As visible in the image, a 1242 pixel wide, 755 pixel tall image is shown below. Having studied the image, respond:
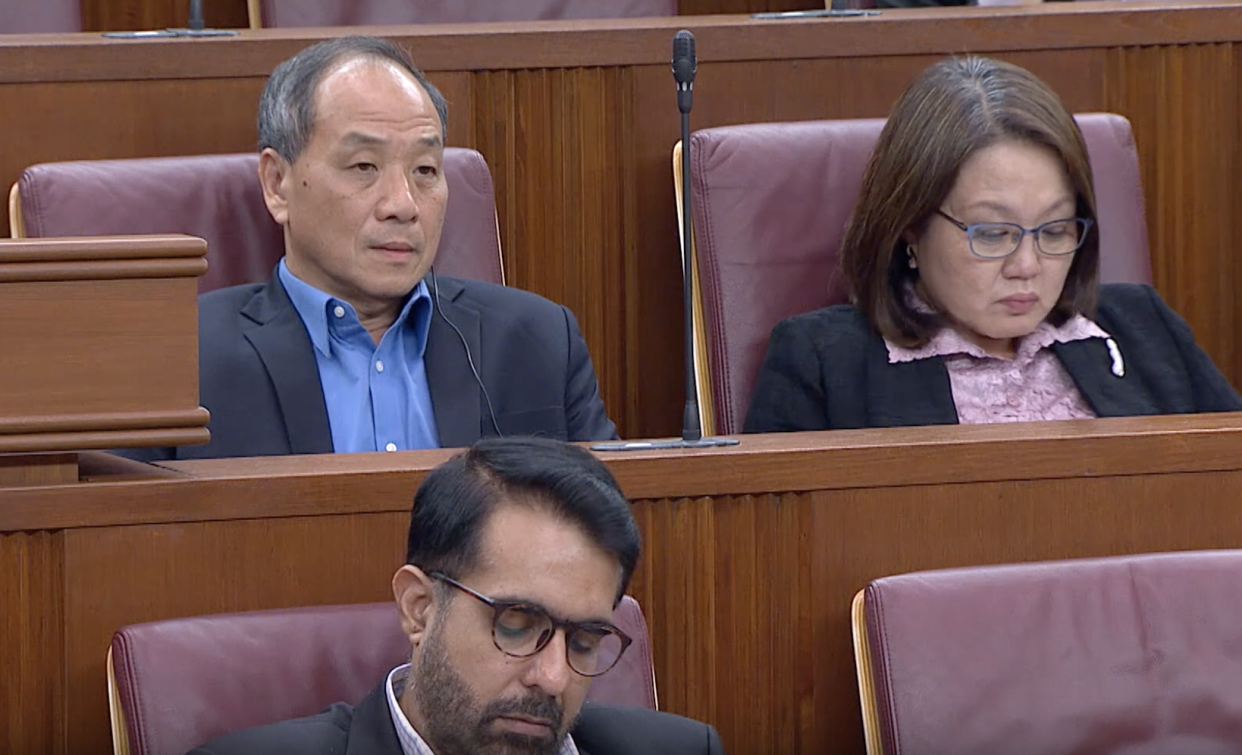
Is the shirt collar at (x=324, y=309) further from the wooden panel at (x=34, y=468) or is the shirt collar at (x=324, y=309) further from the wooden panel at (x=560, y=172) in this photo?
the wooden panel at (x=34, y=468)

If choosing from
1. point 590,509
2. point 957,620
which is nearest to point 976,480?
point 957,620

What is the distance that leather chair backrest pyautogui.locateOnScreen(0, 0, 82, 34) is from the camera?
148 centimetres

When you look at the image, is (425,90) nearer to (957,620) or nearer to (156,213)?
(156,213)

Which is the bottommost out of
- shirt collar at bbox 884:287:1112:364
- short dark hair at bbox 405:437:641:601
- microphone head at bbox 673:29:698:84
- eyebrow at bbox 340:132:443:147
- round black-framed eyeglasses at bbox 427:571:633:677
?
round black-framed eyeglasses at bbox 427:571:633:677

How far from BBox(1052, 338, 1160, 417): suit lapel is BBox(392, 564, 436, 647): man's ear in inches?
20.8

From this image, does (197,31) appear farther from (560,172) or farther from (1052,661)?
(1052,661)

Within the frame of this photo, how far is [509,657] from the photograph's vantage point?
715 mm

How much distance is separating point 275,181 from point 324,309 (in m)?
0.09

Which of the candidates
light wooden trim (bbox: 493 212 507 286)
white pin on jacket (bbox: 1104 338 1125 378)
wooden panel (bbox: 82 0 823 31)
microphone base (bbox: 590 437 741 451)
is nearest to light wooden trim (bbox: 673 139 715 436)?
light wooden trim (bbox: 493 212 507 286)

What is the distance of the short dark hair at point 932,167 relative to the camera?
45.5 inches

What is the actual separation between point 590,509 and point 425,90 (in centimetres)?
48

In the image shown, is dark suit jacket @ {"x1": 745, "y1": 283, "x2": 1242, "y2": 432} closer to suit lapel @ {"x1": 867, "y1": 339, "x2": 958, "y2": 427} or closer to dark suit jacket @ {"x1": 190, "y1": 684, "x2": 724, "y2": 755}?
suit lapel @ {"x1": 867, "y1": 339, "x2": 958, "y2": 427}

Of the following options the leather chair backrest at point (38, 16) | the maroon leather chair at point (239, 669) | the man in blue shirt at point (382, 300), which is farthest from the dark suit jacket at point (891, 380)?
the leather chair backrest at point (38, 16)

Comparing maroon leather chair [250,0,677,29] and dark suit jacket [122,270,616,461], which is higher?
maroon leather chair [250,0,677,29]
